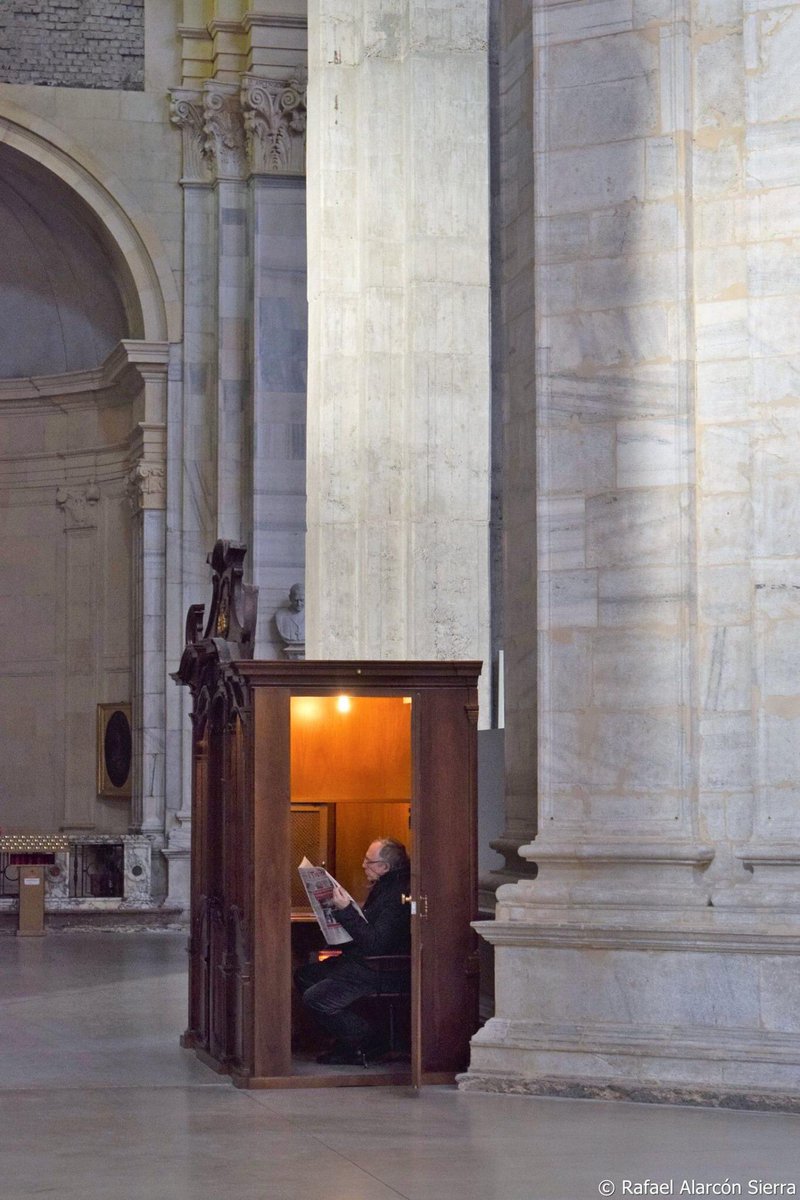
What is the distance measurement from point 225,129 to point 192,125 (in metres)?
0.59

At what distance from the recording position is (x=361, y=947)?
9.50 m

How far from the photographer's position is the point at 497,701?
13.1m

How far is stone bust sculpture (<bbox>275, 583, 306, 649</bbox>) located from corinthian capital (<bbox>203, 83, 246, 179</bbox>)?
17.5ft

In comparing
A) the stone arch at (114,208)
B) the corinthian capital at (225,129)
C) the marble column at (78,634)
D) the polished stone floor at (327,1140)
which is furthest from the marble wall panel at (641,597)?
the marble column at (78,634)

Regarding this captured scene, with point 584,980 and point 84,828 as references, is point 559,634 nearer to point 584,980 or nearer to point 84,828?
point 584,980

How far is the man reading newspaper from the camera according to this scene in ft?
31.0

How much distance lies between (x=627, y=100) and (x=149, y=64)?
1500cm

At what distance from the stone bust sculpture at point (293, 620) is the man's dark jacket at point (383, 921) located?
11.0m

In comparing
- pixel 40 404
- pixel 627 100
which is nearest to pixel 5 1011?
pixel 627 100

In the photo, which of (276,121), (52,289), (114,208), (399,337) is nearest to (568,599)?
(399,337)

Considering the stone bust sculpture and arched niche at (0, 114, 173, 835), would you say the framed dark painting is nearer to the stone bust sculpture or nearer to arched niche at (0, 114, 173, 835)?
arched niche at (0, 114, 173, 835)

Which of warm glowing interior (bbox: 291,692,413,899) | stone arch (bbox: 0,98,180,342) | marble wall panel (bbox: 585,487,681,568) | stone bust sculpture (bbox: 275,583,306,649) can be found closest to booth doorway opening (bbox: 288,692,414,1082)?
warm glowing interior (bbox: 291,692,413,899)

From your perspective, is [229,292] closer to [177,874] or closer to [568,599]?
[177,874]

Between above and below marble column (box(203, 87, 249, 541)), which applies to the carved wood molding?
below
